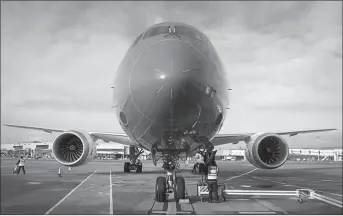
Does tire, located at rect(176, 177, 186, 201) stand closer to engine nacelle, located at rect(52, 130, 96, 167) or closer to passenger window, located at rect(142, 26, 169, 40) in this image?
passenger window, located at rect(142, 26, 169, 40)

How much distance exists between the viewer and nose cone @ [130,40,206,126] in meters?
5.33

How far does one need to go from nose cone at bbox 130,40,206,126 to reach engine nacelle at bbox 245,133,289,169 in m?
5.11

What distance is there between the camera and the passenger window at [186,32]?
248 inches

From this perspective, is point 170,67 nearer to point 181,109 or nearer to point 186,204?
point 181,109

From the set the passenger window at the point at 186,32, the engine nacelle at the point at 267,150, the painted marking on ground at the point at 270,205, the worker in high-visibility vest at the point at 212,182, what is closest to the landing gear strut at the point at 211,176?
the worker in high-visibility vest at the point at 212,182

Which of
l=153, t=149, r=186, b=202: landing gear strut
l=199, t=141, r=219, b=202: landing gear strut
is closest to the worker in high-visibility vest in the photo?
l=199, t=141, r=219, b=202: landing gear strut

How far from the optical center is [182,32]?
249 inches

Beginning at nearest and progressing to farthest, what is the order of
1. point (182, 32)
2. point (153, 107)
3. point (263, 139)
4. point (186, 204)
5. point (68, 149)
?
1. point (153, 107)
2. point (182, 32)
3. point (186, 204)
4. point (263, 139)
5. point (68, 149)

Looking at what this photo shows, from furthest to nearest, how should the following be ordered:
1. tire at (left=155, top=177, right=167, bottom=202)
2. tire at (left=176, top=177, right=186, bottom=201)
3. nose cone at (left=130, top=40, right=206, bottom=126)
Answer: tire at (left=176, top=177, right=186, bottom=201), tire at (left=155, top=177, right=167, bottom=202), nose cone at (left=130, top=40, right=206, bottom=126)

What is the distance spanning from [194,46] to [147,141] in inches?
95.3

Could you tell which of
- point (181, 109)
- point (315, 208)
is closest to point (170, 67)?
point (181, 109)

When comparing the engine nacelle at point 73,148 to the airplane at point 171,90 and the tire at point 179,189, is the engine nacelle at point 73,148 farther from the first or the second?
the tire at point 179,189

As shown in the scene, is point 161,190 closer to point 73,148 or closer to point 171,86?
point 171,86

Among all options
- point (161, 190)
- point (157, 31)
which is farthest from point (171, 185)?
point (157, 31)
